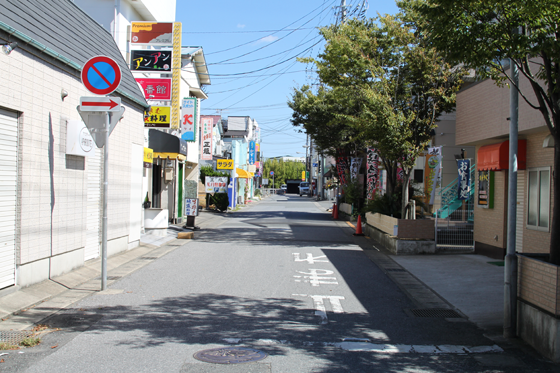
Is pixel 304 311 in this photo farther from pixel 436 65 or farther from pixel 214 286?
pixel 436 65

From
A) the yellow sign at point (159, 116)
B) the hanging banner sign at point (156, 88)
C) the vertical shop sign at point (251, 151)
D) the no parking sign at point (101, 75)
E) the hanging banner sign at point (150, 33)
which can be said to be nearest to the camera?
the no parking sign at point (101, 75)

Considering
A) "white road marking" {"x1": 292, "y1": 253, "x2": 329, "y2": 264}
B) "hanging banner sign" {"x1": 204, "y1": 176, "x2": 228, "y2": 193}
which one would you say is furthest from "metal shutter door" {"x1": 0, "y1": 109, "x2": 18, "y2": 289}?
"hanging banner sign" {"x1": 204, "y1": 176, "x2": 228, "y2": 193}

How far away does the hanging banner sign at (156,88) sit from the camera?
1598 cm

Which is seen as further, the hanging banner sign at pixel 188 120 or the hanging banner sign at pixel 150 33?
the hanging banner sign at pixel 188 120

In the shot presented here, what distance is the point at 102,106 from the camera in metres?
8.09

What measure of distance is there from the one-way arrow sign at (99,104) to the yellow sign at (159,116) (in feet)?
26.3

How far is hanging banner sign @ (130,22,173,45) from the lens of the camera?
51.9 feet

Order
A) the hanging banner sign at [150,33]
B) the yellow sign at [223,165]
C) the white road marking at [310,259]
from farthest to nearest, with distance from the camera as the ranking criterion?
the yellow sign at [223,165], the hanging banner sign at [150,33], the white road marking at [310,259]

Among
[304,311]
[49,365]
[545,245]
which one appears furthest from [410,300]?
[49,365]

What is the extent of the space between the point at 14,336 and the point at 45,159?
365 cm

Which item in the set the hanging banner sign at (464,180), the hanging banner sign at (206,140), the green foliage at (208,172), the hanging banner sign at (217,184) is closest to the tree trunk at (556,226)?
the hanging banner sign at (464,180)

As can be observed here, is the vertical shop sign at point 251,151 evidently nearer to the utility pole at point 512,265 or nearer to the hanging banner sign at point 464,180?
the hanging banner sign at point 464,180

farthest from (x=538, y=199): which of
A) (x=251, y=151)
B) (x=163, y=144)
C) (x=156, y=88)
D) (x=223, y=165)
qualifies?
(x=251, y=151)

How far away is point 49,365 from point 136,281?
4.44m
